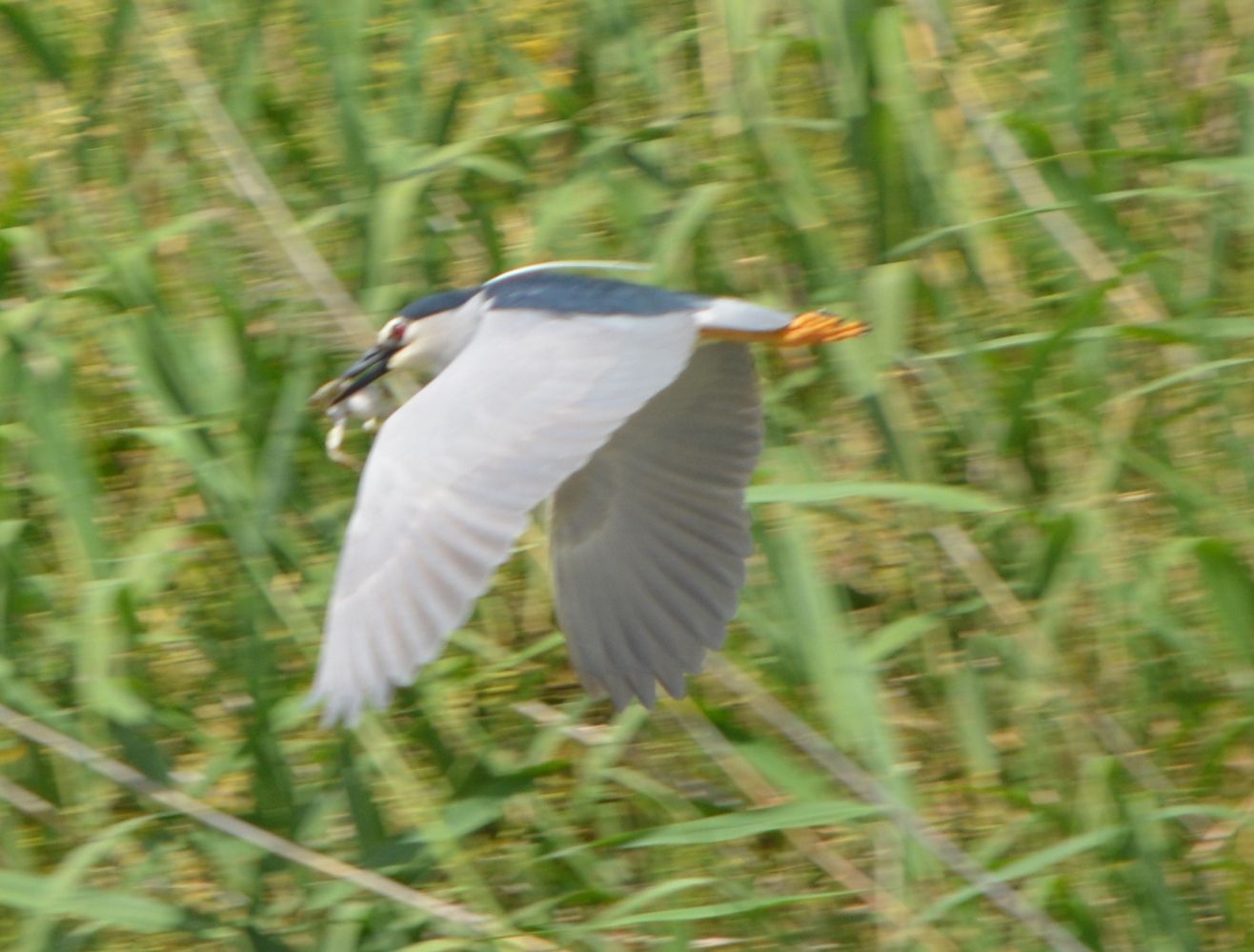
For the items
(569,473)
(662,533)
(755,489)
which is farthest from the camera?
(662,533)

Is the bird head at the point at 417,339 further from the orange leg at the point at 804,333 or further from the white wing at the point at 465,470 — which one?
the orange leg at the point at 804,333

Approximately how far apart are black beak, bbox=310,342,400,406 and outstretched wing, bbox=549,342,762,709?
315 mm

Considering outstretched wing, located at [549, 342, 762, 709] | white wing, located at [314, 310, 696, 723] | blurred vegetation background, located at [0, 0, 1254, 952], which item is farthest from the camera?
outstretched wing, located at [549, 342, 762, 709]

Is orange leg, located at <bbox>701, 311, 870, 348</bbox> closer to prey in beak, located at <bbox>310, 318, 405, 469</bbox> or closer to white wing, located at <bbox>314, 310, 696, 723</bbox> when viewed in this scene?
white wing, located at <bbox>314, 310, 696, 723</bbox>

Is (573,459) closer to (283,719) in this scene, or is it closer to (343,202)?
(283,719)

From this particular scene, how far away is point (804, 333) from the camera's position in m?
2.31

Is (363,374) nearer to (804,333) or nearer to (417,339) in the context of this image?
(417,339)

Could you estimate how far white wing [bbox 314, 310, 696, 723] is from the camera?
1771 mm

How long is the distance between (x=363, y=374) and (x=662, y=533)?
1.54 ft

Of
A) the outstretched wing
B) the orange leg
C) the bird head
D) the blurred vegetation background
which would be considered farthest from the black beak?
the orange leg

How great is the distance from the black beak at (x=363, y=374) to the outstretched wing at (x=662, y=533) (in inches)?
12.4

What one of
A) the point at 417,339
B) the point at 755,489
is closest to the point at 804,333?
the point at 755,489

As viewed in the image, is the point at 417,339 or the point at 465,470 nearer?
the point at 465,470

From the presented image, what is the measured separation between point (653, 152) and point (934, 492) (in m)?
0.83
